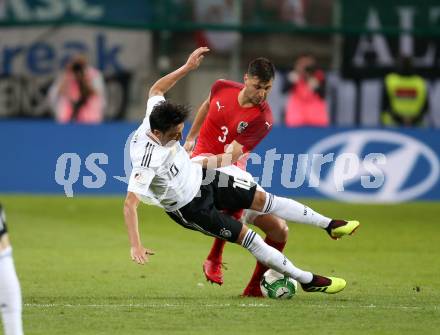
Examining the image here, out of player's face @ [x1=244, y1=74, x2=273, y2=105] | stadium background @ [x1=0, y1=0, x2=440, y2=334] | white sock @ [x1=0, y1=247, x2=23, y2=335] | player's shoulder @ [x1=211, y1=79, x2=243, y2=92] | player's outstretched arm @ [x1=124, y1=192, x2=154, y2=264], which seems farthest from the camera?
stadium background @ [x1=0, y1=0, x2=440, y2=334]

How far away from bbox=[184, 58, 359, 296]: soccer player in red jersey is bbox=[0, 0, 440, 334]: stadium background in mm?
432

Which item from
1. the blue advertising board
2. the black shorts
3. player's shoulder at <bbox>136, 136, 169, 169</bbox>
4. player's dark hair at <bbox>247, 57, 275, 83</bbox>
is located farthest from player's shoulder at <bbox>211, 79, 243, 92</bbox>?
the blue advertising board

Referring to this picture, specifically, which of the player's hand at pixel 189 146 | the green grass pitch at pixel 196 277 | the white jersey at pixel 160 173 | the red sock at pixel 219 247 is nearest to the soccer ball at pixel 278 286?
the green grass pitch at pixel 196 277

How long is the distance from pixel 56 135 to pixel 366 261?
784cm

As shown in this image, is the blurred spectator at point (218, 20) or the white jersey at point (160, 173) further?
the blurred spectator at point (218, 20)

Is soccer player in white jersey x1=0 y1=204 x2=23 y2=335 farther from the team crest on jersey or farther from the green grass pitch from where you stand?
the team crest on jersey

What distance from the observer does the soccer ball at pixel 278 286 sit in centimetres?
925

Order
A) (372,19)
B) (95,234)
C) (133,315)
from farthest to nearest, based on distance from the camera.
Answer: (372,19) < (95,234) < (133,315)

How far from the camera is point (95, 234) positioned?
14.5 metres

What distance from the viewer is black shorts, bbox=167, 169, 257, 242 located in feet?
28.7

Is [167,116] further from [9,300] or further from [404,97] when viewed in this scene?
[404,97]

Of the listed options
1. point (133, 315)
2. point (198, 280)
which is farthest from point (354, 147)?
point (133, 315)

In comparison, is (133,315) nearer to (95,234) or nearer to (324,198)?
(95,234)

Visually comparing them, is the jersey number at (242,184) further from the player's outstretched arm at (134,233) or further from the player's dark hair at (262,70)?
the player's outstretched arm at (134,233)
